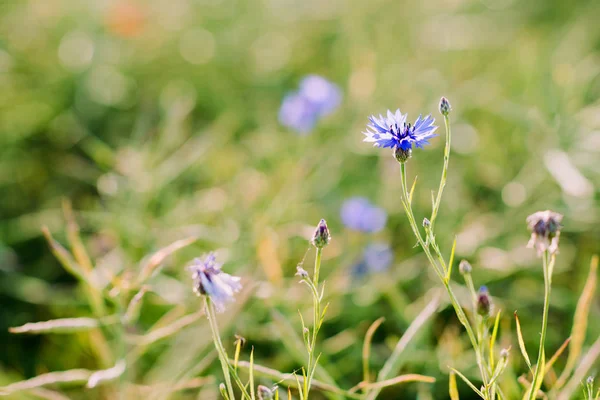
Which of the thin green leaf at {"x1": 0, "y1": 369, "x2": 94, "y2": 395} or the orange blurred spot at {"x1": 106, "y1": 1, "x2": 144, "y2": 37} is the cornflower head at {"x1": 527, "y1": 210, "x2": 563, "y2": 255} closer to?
the thin green leaf at {"x1": 0, "y1": 369, "x2": 94, "y2": 395}

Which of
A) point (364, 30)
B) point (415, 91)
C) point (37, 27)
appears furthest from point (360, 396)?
point (37, 27)

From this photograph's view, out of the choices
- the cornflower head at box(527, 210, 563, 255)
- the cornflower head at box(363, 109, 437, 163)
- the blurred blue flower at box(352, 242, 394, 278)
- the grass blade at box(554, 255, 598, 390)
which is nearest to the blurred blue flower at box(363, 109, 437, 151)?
the cornflower head at box(363, 109, 437, 163)

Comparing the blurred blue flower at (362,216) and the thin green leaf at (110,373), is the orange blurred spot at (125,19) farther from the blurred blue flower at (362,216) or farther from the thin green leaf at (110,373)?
the thin green leaf at (110,373)

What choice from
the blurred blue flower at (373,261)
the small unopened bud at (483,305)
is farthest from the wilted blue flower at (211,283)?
the blurred blue flower at (373,261)

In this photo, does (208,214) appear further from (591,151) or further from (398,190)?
(591,151)

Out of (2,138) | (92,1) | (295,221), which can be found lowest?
(295,221)
